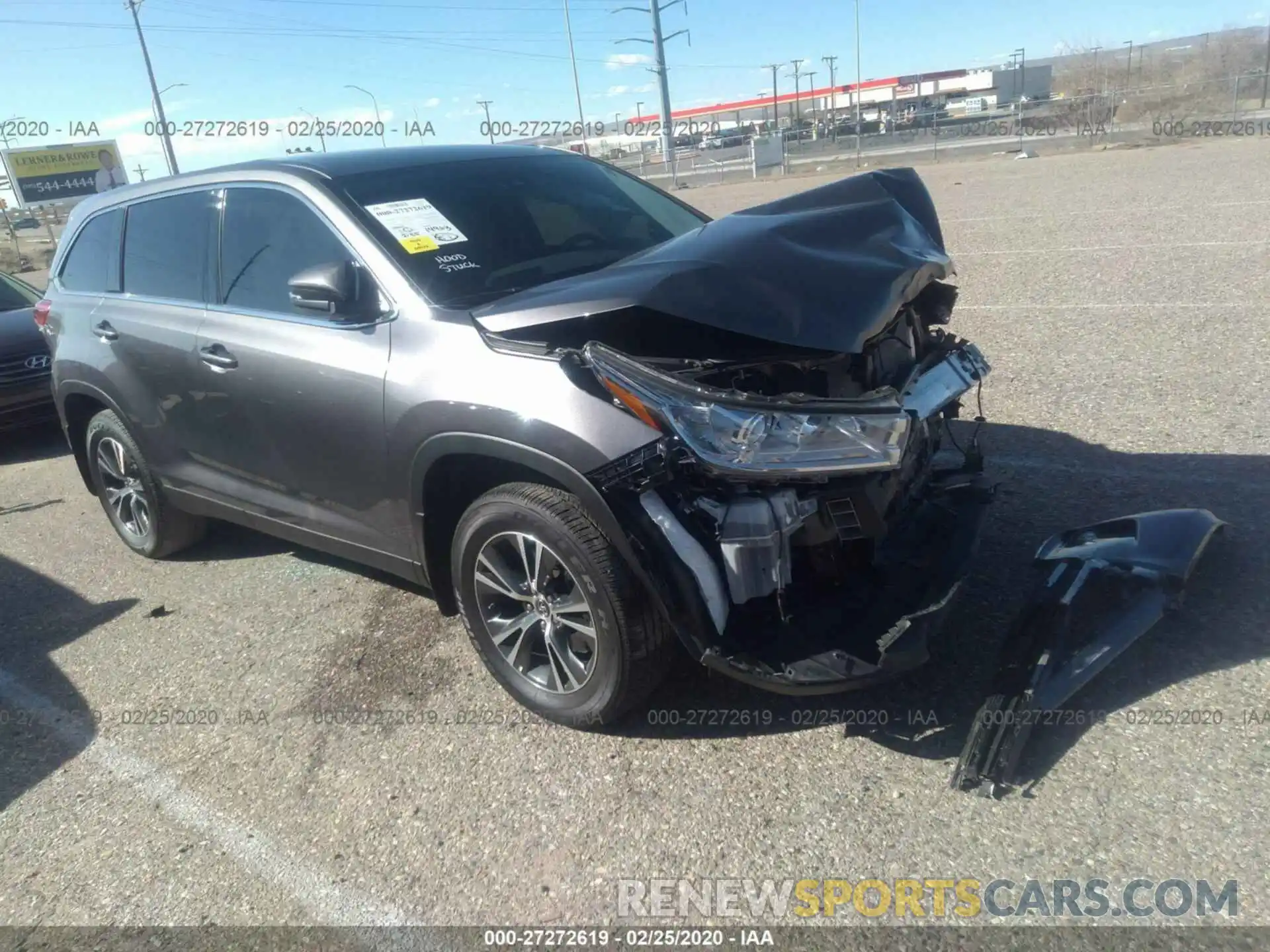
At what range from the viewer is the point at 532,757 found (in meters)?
3.15

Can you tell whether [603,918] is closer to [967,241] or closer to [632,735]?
[632,735]

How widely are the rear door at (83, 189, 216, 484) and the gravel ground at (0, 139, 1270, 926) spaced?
2.80 feet

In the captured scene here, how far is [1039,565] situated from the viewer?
3518mm

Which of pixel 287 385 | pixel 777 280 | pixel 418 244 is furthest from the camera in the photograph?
pixel 287 385

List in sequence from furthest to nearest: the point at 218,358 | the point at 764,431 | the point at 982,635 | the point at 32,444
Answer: the point at 32,444 < the point at 218,358 < the point at 982,635 < the point at 764,431

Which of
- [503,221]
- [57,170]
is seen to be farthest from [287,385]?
[57,170]

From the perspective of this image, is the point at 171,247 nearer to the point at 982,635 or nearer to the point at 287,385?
the point at 287,385

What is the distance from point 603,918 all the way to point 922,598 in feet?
4.21

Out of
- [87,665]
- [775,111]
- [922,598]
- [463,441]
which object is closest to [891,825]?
[922,598]

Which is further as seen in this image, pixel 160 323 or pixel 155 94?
pixel 155 94

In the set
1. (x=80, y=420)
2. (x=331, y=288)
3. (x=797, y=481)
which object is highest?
(x=331, y=288)

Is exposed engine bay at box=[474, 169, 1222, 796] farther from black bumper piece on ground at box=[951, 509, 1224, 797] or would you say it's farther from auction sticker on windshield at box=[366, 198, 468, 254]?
auction sticker on windshield at box=[366, 198, 468, 254]

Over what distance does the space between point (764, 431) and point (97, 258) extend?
13.9 feet

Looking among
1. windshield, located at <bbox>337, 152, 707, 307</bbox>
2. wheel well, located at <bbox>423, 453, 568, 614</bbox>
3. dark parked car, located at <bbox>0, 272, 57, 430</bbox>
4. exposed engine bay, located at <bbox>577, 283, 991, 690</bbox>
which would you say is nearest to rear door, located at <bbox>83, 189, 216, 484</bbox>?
windshield, located at <bbox>337, 152, 707, 307</bbox>
